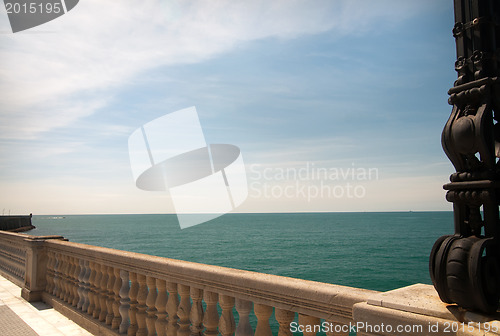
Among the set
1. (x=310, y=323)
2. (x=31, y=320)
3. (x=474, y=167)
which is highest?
(x=474, y=167)

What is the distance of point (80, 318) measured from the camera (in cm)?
583

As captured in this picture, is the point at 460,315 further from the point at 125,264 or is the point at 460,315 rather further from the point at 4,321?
the point at 4,321

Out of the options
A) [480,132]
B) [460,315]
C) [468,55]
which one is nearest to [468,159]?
[480,132]

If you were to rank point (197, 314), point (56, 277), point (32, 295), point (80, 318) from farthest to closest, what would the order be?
point (32, 295), point (56, 277), point (80, 318), point (197, 314)

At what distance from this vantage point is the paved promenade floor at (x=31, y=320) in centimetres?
557

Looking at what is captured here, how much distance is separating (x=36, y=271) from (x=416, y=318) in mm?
7615

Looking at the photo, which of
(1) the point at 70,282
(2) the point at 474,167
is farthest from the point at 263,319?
(1) the point at 70,282

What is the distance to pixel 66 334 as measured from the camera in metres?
5.49

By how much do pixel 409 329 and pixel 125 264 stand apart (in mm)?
3757

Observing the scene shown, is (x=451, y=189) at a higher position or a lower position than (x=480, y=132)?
lower

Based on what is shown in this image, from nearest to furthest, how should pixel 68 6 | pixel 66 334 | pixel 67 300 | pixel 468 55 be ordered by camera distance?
pixel 468 55 < pixel 66 334 < pixel 67 300 < pixel 68 6

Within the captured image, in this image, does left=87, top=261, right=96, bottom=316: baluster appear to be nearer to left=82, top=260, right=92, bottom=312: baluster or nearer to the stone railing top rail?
left=82, top=260, right=92, bottom=312: baluster

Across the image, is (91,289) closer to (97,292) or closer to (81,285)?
(97,292)

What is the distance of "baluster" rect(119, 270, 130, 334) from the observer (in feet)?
15.8
